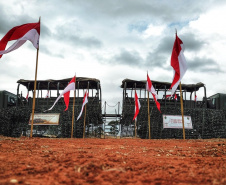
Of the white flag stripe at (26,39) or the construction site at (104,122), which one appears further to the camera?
the construction site at (104,122)

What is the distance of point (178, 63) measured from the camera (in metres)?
9.85

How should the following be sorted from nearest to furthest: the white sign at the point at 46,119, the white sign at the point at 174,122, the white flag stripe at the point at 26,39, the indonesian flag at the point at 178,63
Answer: the white flag stripe at the point at 26,39 → the indonesian flag at the point at 178,63 → the white sign at the point at 46,119 → the white sign at the point at 174,122

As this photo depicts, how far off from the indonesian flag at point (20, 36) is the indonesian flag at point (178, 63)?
20.9 feet

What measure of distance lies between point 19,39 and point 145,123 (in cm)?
1162

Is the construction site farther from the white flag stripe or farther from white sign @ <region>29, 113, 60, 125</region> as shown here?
the white flag stripe

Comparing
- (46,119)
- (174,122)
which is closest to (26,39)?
(46,119)

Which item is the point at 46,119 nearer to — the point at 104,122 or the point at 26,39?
the point at 104,122

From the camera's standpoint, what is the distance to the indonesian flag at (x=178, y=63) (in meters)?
9.59

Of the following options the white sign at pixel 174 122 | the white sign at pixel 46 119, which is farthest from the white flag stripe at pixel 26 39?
the white sign at pixel 174 122

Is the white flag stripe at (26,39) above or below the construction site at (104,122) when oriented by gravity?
above

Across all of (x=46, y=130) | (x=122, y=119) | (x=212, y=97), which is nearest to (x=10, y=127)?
(x=46, y=130)

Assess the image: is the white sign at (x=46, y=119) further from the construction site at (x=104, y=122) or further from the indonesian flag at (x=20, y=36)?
the indonesian flag at (x=20, y=36)

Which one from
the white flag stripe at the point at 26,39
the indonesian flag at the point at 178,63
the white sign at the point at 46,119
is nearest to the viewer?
the white flag stripe at the point at 26,39

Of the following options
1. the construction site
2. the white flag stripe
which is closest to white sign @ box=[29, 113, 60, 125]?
the construction site
